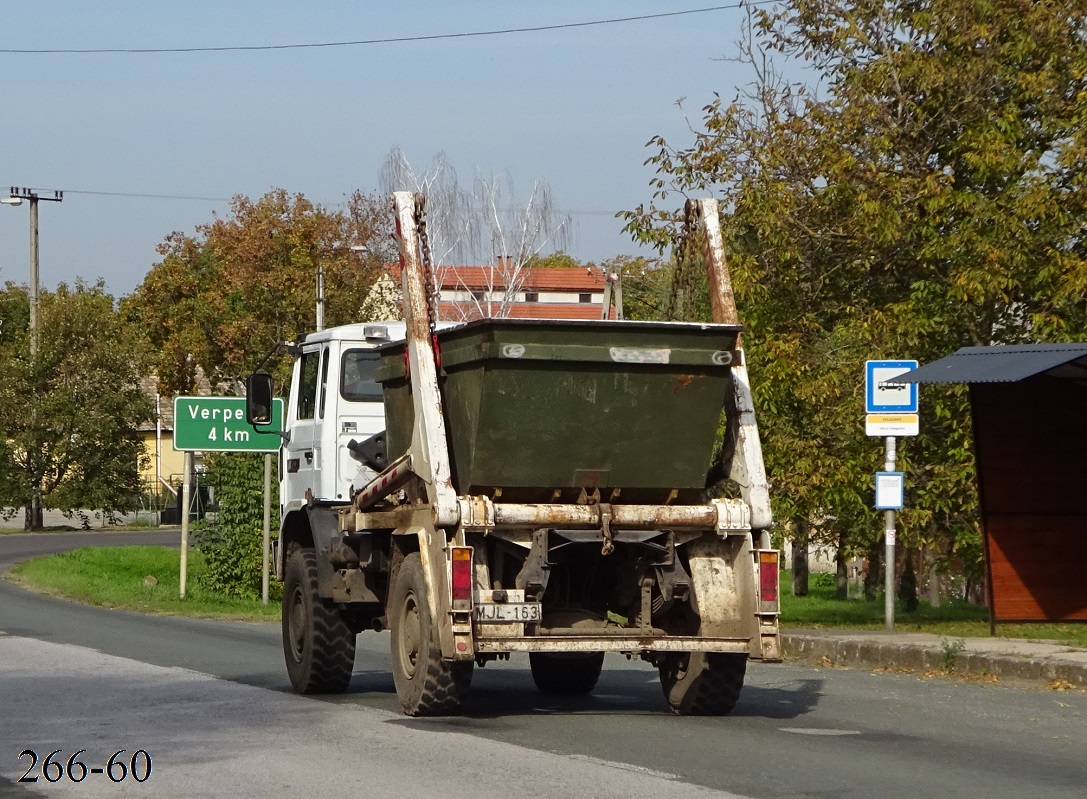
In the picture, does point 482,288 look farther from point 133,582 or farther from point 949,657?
point 949,657

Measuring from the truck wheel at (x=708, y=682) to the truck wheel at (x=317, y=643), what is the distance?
2801mm

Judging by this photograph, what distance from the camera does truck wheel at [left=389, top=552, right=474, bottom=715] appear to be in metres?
10.7

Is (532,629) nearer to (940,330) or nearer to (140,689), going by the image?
(140,689)

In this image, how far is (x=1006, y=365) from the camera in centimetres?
1448

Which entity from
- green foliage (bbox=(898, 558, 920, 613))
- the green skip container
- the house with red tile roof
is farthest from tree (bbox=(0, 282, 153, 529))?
the green skip container

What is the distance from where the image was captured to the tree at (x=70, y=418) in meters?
57.5

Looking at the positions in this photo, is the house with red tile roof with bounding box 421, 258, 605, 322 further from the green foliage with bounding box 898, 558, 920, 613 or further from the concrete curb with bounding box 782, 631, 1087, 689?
the concrete curb with bounding box 782, 631, 1087, 689

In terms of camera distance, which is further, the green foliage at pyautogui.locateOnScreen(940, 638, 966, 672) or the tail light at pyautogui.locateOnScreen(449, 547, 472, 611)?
the green foliage at pyautogui.locateOnScreen(940, 638, 966, 672)

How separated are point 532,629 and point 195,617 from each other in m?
15.0

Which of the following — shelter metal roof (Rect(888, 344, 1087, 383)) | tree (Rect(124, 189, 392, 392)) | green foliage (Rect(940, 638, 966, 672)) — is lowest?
green foliage (Rect(940, 638, 966, 672))

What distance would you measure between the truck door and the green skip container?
285 cm

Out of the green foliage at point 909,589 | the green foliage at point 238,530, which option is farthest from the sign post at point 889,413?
the green foliage at point 238,530

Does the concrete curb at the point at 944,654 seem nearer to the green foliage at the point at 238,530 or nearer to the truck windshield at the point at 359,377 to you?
the truck windshield at the point at 359,377

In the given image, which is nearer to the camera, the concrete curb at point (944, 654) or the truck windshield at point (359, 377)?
the truck windshield at point (359, 377)
